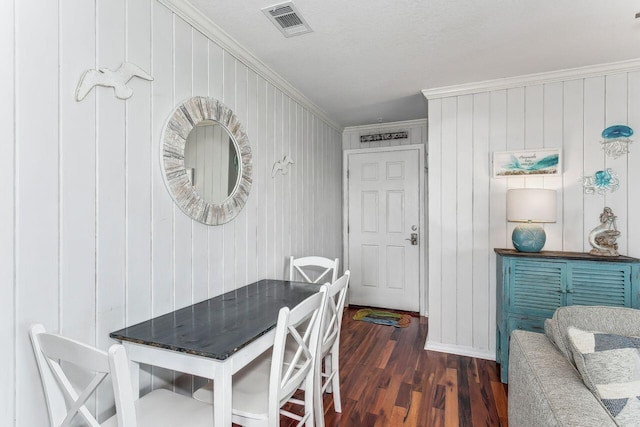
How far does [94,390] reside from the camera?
953 millimetres

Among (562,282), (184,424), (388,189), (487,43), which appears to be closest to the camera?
(184,424)

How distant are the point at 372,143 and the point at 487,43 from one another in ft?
7.03

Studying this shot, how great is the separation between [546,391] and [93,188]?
1.88 meters

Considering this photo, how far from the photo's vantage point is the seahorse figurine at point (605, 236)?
2.43 metres

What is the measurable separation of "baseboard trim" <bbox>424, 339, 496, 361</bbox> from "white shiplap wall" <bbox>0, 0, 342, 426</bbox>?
1967 mm

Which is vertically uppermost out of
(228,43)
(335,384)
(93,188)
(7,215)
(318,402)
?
(228,43)

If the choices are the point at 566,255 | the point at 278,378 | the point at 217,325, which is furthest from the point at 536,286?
the point at 217,325

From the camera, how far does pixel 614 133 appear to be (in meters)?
2.49

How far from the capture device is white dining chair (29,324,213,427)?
0.87m

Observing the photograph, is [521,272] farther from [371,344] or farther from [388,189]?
[388,189]

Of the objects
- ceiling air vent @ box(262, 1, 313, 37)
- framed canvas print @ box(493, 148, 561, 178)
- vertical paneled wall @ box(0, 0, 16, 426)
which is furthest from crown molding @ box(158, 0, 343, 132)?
framed canvas print @ box(493, 148, 561, 178)

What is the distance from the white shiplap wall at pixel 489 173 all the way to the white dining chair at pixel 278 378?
1.83 metres

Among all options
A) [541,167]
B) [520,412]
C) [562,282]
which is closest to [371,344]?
[562,282]

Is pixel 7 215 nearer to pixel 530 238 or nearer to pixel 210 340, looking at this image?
pixel 210 340
